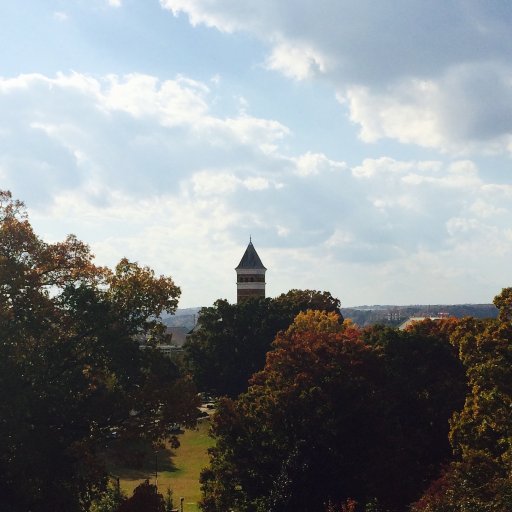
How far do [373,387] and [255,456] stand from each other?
5.79 m

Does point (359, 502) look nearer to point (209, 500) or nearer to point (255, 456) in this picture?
point (255, 456)

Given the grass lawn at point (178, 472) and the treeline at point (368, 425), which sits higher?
the treeline at point (368, 425)

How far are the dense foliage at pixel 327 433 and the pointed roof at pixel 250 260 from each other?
4482cm

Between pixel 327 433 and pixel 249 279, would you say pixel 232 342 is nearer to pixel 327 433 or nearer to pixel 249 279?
pixel 249 279

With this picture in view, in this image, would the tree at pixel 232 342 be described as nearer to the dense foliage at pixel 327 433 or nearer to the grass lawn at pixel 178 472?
the grass lawn at pixel 178 472

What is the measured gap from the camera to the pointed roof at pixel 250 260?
2945 inches

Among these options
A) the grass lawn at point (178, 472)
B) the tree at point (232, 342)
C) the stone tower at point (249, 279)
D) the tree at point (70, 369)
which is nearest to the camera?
the tree at point (70, 369)

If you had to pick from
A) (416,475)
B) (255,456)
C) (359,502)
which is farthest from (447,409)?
(255,456)

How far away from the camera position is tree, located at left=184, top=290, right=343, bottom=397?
2149 inches

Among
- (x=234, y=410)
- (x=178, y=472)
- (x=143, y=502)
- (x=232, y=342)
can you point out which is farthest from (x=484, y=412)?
(x=232, y=342)

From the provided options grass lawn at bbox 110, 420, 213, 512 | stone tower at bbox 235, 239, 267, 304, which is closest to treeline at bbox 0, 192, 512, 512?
grass lawn at bbox 110, 420, 213, 512

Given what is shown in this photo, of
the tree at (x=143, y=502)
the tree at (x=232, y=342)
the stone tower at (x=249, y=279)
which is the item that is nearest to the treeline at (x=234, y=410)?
the tree at (x=143, y=502)

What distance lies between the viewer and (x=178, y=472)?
42.1 meters

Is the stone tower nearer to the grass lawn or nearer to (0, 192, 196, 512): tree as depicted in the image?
the grass lawn
